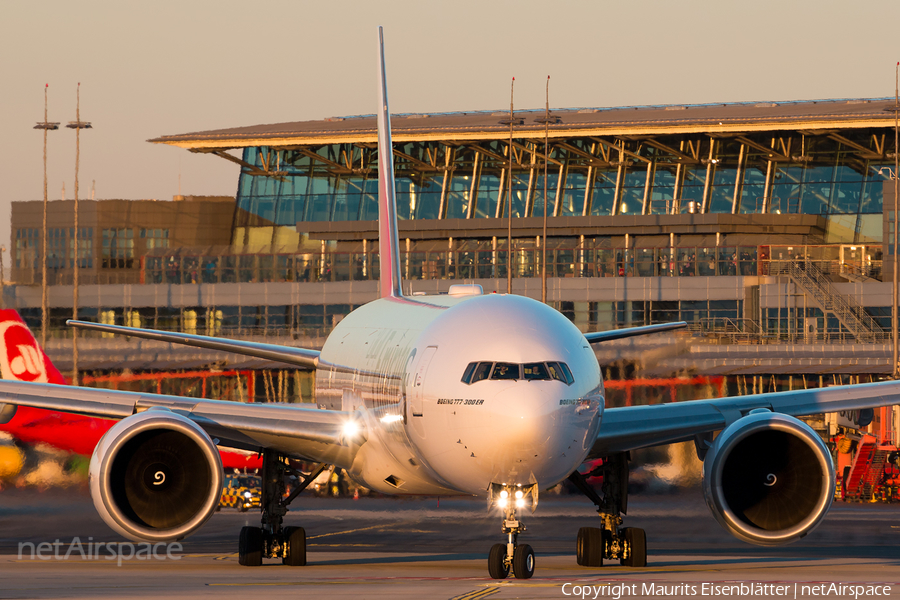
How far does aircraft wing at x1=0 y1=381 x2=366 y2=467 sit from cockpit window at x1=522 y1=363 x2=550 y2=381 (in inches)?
227

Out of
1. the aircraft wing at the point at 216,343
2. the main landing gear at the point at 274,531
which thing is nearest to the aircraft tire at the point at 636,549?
the main landing gear at the point at 274,531

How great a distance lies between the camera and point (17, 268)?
273ft

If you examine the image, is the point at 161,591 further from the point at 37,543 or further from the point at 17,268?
the point at 17,268

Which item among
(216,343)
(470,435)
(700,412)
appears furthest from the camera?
(216,343)

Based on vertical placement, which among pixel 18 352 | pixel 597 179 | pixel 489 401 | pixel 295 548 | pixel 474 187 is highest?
pixel 597 179

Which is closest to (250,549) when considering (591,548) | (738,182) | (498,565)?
(591,548)

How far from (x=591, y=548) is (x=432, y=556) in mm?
4196

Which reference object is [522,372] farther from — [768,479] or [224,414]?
[224,414]

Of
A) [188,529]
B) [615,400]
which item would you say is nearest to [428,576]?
[188,529]

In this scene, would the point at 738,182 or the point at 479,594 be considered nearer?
the point at 479,594

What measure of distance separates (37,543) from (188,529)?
10.1 metres

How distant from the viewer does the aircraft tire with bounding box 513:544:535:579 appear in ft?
58.5

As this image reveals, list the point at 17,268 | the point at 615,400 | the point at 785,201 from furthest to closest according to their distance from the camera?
the point at 17,268 < the point at 785,201 < the point at 615,400

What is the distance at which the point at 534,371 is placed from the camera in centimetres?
1633
